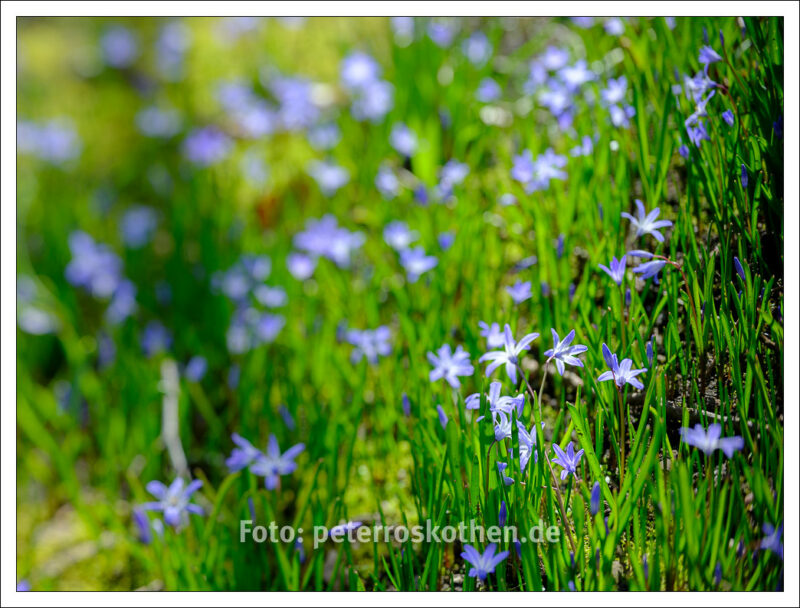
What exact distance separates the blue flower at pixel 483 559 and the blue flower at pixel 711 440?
0.43 metres

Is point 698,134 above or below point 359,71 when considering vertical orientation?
below

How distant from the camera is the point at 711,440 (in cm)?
117

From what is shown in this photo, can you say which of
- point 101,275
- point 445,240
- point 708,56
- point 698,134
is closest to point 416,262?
point 445,240

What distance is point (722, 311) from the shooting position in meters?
1.25

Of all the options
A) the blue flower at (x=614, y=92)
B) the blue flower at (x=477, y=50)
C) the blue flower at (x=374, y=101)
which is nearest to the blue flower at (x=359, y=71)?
the blue flower at (x=374, y=101)

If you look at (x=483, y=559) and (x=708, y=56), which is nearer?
(x=483, y=559)

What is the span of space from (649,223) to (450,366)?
0.56m

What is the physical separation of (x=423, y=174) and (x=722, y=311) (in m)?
1.11

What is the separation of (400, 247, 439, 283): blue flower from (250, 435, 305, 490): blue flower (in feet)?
1.89

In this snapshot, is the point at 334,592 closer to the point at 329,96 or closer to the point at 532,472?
the point at 532,472

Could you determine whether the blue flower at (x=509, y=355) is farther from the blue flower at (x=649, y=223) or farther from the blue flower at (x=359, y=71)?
the blue flower at (x=359, y=71)

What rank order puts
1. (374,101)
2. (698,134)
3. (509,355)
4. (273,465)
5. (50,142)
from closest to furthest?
(509,355) → (698,134) → (273,465) → (374,101) → (50,142)

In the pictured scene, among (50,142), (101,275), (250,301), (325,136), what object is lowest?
(250,301)

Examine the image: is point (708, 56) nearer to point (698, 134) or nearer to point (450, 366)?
point (698, 134)
